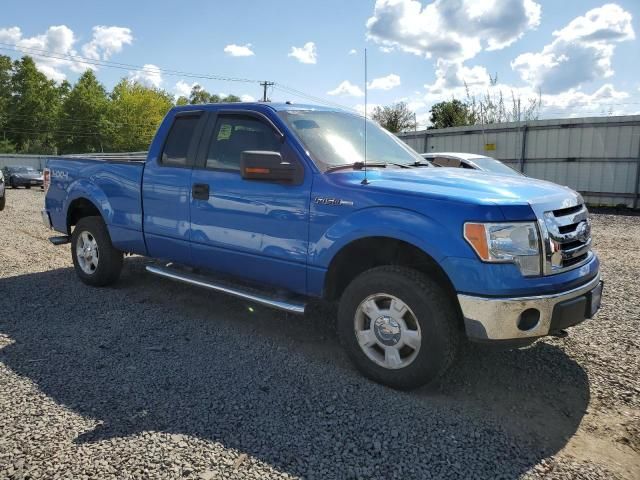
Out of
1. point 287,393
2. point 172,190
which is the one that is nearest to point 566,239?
point 287,393

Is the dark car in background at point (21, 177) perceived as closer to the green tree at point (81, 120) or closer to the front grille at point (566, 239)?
the front grille at point (566, 239)

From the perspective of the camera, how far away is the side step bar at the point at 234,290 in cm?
387

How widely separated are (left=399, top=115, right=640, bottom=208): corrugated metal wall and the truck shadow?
43.2 feet

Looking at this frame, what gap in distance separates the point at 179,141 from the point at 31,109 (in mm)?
73802

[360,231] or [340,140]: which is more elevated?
[340,140]

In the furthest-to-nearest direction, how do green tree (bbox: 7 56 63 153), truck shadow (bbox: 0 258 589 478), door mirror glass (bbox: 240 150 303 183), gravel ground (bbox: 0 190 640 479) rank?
green tree (bbox: 7 56 63 153) < door mirror glass (bbox: 240 150 303 183) < truck shadow (bbox: 0 258 589 478) < gravel ground (bbox: 0 190 640 479)

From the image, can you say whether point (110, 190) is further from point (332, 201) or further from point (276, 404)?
point (276, 404)

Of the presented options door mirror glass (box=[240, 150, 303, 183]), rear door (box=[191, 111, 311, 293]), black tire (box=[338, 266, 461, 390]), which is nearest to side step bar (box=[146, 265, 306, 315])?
rear door (box=[191, 111, 311, 293])

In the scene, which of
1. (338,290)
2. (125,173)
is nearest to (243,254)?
(338,290)

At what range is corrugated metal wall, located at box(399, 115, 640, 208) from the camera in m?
15.0

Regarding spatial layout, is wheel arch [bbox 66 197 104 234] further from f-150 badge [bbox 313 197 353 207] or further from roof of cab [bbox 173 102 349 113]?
f-150 badge [bbox 313 197 353 207]

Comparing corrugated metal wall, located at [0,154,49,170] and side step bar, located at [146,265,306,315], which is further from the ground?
corrugated metal wall, located at [0,154,49,170]

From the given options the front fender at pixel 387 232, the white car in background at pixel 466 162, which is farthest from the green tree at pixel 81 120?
the front fender at pixel 387 232

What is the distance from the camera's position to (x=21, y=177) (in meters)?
26.9
